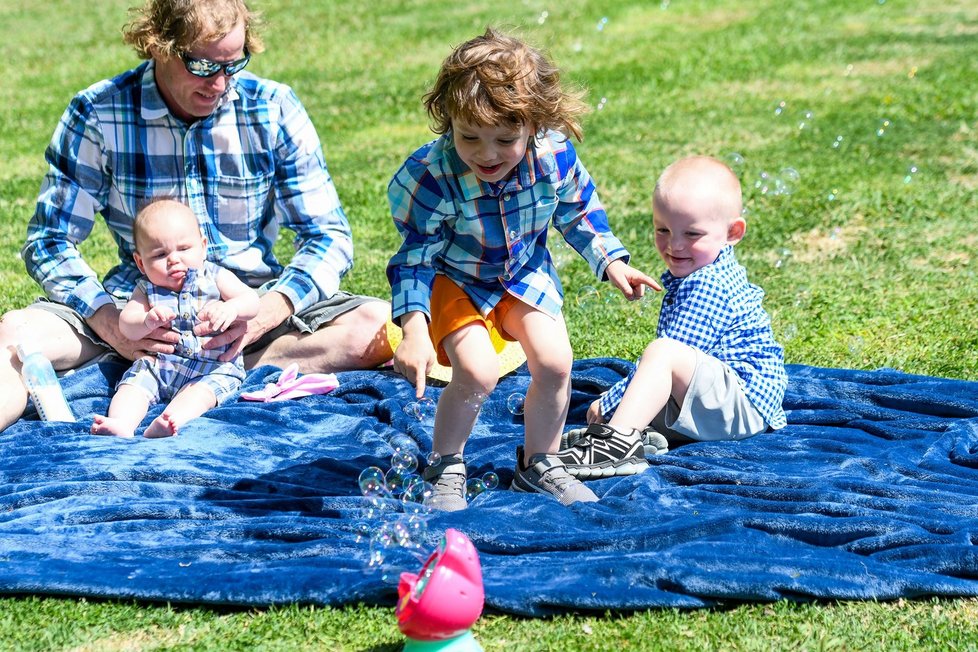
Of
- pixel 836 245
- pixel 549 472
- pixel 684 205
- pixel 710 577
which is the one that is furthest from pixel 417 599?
pixel 836 245

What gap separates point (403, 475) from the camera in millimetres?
3641

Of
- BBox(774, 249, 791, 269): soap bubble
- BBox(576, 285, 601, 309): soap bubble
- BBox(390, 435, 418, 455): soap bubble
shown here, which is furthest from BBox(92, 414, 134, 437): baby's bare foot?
BBox(774, 249, 791, 269): soap bubble

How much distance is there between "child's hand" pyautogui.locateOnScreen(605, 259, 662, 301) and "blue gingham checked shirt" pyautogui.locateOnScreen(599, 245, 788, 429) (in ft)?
1.30

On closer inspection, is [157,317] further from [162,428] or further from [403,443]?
[403,443]

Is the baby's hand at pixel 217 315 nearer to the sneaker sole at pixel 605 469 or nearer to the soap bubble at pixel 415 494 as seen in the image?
the soap bubble at pixel 415 494

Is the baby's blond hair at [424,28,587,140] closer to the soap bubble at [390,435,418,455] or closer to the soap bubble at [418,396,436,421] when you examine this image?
the soap bubble at [390,435,418,455]

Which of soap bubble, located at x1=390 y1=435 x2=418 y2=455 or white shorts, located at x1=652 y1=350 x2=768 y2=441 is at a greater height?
white shorts, located at x1=652 y1=350 x2=768 y2=441

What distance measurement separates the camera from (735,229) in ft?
14.5

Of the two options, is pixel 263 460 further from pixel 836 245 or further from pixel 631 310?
pixel 836 245

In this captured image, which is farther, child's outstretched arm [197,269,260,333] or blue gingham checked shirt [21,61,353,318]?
blue gingham checked shirt [21,61,353,318]

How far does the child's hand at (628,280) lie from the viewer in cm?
392

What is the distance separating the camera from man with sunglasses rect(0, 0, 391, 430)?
15.1ft

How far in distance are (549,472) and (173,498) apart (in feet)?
3.76

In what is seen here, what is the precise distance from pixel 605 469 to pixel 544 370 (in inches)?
18.1
